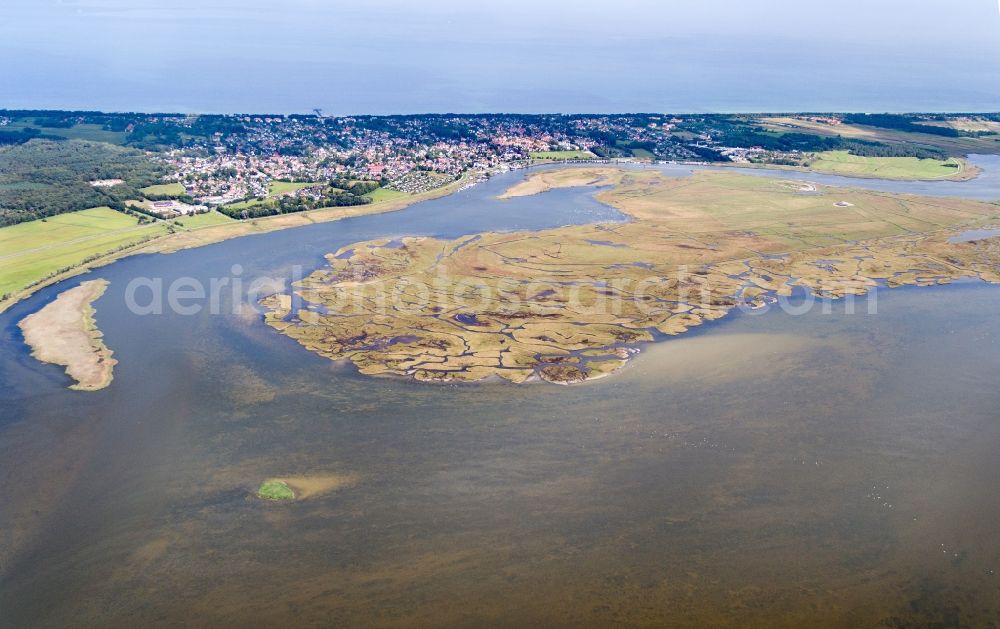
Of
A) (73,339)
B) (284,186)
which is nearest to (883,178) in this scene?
(284,186)

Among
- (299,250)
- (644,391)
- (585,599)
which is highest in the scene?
(299,250)

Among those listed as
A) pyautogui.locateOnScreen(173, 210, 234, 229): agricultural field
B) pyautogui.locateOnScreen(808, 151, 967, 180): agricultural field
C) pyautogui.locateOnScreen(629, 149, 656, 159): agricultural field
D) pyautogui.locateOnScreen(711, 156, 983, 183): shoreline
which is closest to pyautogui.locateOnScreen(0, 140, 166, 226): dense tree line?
pyautogui.locateOnScreen(173, 210, 234, 229): agricultural field

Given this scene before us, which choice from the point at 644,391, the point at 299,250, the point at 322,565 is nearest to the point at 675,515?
the point at 644,391

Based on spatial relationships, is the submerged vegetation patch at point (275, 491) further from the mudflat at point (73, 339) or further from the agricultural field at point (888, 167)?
the agricultural field at point (888, 167)

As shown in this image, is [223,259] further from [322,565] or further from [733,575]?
[733,575]

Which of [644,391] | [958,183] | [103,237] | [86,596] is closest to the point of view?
[86,596]

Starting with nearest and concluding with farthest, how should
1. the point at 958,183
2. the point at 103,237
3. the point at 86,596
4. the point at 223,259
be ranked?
the point at 86,596 < the point at 223,259 < the point at 103,237 < the point at 958,183

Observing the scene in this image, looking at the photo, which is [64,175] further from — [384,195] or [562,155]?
[562,155]
